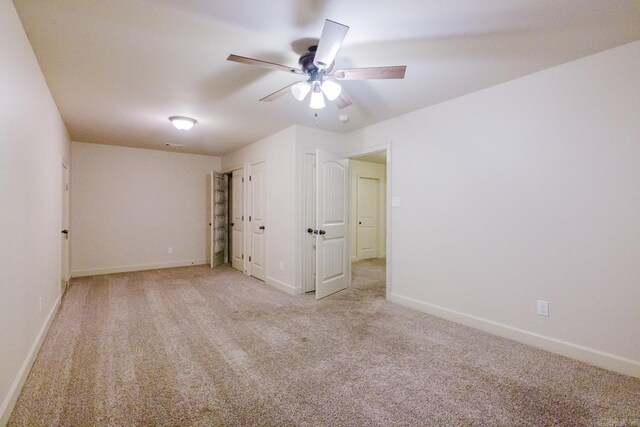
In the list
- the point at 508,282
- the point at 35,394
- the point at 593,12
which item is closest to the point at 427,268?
the point at 508,282

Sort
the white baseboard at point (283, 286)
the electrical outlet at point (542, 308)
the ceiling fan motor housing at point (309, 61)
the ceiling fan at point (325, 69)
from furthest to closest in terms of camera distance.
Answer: the white baseboard at point (283, 286), the electrical outlet at point (542, 308), the ceiling fan motor housing at point (309, 61), the ceiling fan at point (325, 69)

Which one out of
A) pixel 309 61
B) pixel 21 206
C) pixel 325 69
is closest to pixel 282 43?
Result: pixel 309 61

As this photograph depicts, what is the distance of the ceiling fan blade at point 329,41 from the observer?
1.54 metres

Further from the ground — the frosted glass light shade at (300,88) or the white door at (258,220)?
the frosted glass light shade at (300,88)

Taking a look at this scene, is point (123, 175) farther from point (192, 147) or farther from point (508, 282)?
point (508, 282)

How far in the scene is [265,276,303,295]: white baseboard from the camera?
411 centimetres

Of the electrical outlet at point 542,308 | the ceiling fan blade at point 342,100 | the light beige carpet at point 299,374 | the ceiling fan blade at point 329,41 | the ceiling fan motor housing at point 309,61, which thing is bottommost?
the light beige carpet at point 299,374

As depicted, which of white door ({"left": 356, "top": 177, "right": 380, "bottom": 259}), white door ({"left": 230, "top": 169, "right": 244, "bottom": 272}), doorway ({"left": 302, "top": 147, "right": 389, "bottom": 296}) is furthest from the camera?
white door ({"left": 356, "top": 177, "right": 380, "bottom": 259})

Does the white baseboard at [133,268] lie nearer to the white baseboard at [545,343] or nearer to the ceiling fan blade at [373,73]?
the white baseboard at [545,343]

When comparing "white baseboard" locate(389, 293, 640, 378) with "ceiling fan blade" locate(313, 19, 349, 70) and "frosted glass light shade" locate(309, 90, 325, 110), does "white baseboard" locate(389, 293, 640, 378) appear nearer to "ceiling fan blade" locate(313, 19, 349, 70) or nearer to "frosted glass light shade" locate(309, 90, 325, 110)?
"frosted glass light shade" locate(309, 90, 325, 110)

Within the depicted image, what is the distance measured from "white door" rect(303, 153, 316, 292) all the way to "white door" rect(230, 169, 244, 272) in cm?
190

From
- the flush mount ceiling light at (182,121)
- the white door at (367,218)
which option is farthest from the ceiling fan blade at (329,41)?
the white door at (367,218)

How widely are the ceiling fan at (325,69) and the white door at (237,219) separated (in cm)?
351

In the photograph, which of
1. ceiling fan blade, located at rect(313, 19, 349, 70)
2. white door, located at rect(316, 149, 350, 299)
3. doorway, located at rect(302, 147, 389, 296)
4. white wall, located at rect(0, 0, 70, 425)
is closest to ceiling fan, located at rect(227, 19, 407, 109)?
ceiling fan blade, located at rect(313, 19, 349, 70)
